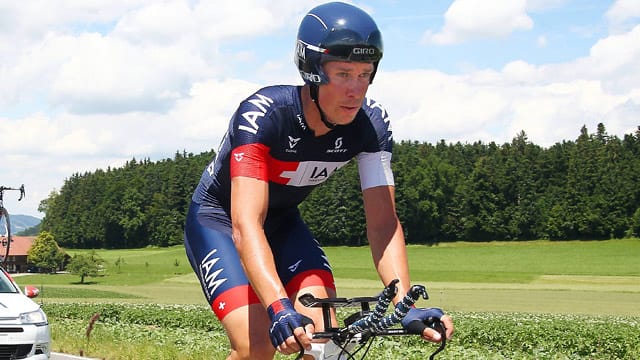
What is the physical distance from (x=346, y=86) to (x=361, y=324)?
1057mm

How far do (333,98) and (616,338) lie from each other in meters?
16.6

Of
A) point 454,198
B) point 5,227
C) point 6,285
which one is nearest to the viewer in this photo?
point 6,285

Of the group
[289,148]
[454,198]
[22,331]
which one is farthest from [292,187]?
[454,198]

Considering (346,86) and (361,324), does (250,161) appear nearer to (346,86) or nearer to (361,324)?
(346,86)

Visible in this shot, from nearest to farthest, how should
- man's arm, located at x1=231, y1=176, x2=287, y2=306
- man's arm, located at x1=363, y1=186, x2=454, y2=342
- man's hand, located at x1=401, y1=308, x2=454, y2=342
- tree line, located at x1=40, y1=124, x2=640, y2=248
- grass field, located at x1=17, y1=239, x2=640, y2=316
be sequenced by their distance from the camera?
man's hand, located at x1=401, y1=308, x2=454, y2=342 → man's arm, located at x1=231, y1=176, x2=287, y2=306 → man's arm, located at x1=363, y1=186, x2=454, y2=342 → grass field, located at x1=17, y1=239, x2=640, y2=316 → tree line, located at x1=40, y1=124, x2=640, y2=248

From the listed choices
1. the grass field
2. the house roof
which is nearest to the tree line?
the grass field

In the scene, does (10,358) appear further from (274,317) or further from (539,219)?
(539,219)

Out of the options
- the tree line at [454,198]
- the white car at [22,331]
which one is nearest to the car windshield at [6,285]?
the white car at [22,331]

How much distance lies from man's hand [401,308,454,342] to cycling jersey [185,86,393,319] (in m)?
0.96

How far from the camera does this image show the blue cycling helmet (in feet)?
11.2

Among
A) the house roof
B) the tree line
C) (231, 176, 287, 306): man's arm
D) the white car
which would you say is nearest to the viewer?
(231, 176, 287, 306): man's arm

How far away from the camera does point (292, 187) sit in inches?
169

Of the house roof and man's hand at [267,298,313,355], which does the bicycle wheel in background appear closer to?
man's hand at [267,298,313,355]

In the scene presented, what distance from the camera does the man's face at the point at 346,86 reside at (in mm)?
3482
